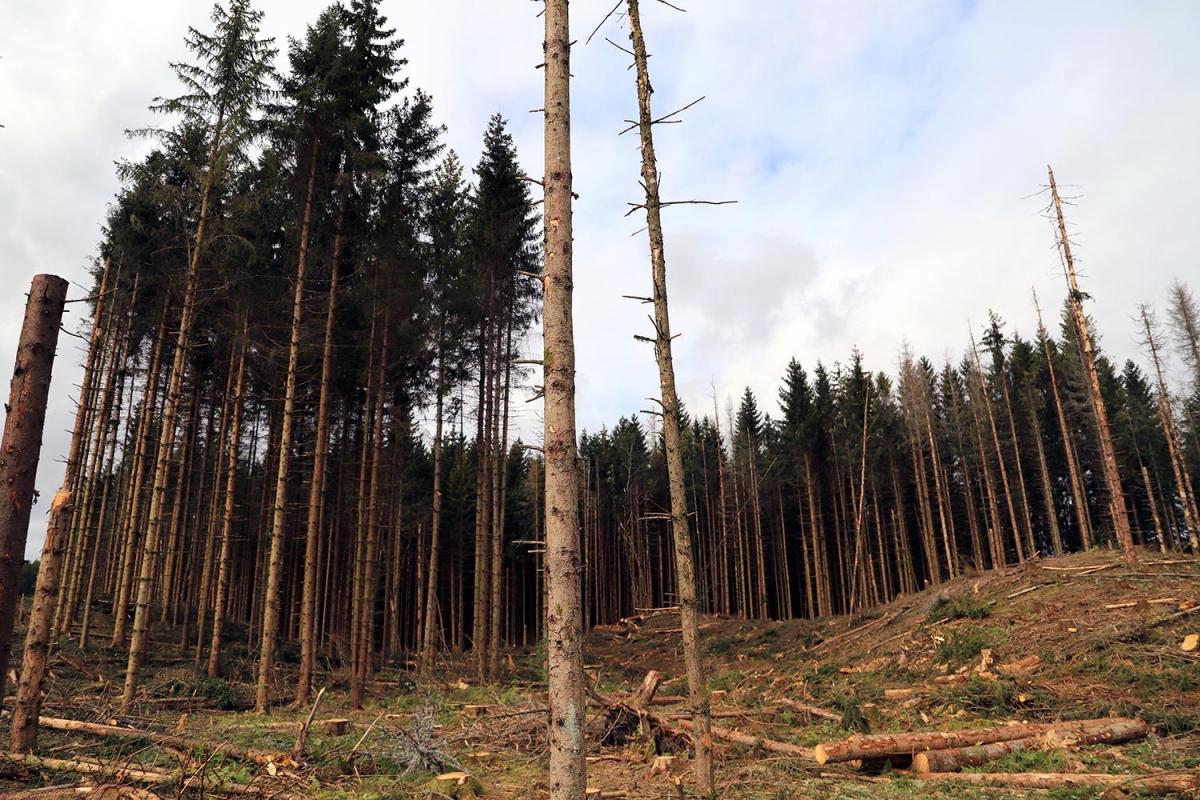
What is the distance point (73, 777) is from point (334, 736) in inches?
159

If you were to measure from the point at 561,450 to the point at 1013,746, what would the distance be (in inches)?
339

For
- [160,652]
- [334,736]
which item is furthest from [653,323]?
[160,652]

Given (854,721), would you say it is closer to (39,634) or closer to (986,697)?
(986,697)

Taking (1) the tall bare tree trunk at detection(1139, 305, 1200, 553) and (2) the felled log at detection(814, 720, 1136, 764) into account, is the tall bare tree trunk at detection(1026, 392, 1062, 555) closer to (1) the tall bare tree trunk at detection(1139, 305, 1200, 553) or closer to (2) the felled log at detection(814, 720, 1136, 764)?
(1) the tall bare tree trunk at detection(1139, 305, 1200, 553)

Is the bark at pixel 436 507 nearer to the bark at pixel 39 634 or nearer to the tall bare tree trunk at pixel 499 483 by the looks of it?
the tall bare tree trunk at pixel 499 483

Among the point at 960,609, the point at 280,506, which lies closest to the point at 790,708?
the point at 960,609

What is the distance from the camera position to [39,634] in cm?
873

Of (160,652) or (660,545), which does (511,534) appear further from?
(160,652)

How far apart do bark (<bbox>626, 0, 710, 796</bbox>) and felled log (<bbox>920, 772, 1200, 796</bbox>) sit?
3043 millimetres

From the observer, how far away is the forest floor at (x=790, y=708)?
7938 millimetres

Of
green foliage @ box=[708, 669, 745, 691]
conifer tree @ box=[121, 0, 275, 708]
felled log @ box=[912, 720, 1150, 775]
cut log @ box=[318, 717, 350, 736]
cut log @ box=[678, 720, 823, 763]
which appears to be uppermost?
conifer tree @ box=[121, 0, 275, 708]

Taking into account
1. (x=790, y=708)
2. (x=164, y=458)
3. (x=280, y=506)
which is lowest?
(x=790, y=708)

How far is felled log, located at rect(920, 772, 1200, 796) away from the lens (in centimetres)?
701

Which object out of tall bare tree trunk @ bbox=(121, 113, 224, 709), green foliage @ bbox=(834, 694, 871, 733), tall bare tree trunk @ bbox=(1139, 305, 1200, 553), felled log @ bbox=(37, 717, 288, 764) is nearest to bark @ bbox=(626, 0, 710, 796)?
green foliage @ bbox=(834, 694, 871, 733)
